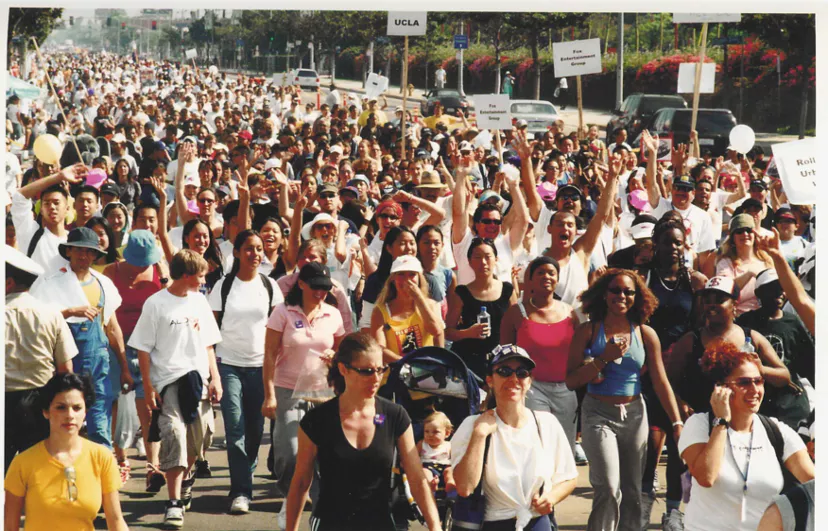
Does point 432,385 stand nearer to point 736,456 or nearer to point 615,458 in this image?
point 615,458

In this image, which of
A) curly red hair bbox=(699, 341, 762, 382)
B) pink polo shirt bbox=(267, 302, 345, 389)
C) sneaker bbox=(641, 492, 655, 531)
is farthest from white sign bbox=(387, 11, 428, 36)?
curly red hair bbox=(699, 341, 762, 382)

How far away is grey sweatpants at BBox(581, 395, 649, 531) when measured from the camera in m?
6.52

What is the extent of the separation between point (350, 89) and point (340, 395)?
2062 inches

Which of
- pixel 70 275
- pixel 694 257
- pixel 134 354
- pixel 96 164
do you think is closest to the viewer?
pixel 70 275

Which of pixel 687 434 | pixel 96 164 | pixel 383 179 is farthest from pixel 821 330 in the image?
pixel 96 164

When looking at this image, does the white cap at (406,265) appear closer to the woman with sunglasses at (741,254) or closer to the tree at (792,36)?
the woman with sunglasses at (741,254)

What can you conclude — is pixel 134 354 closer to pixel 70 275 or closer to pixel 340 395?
pixel 70 275

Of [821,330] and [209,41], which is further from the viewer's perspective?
[209,41]

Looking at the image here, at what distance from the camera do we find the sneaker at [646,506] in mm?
6883

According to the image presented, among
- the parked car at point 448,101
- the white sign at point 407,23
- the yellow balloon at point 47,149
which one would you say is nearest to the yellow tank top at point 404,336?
the yellow balloon at point 47,149

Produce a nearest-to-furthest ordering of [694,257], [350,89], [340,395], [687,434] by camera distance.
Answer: [340,395]
[687,434]
[694,257]
[350,89]

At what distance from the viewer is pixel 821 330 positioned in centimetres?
695

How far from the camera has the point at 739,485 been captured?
→ 18.8 feet

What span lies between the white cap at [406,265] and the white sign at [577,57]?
298 inches
